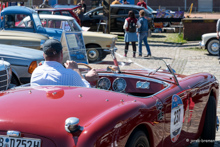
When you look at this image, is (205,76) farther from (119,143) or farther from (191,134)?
(119,143)

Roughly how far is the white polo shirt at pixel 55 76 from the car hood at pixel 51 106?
19 cm

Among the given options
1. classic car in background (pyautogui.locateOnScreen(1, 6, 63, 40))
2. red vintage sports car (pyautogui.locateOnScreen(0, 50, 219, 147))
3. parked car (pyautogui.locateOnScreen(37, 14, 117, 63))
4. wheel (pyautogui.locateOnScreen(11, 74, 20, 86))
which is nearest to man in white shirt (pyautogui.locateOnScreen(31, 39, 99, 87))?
red vintage sports car (pyautogui.locateOnScreen(0, 50, 219, 147))

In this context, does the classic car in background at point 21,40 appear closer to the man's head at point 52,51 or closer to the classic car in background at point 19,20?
the classic car in background at point 19,20

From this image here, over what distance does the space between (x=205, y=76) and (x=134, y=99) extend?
1.93 m

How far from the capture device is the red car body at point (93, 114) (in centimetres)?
300

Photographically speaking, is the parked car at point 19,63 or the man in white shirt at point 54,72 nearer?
the man in white shirt at point 54,72

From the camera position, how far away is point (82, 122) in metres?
3.09

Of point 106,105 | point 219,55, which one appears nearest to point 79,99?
point 106,105

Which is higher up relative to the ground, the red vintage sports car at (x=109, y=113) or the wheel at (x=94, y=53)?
the wheel at (x=94, y=53)

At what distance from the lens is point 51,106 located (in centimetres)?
329

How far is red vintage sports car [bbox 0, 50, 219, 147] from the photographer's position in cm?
300

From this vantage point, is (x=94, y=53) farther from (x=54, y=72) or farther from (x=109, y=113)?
(x=109, y=113)

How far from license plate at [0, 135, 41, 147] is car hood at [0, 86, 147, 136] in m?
0.06

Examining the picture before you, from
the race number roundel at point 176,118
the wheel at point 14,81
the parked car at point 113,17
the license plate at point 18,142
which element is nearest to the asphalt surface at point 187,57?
the wheel at point 14,81
